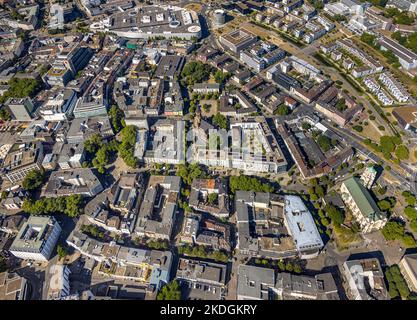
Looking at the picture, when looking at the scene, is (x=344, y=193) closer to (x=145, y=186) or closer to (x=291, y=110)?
(x=291, y=110)

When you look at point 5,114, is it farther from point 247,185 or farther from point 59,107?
point 247,185

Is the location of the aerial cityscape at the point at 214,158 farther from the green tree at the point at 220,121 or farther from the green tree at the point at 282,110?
the green tree at the point at 220,121

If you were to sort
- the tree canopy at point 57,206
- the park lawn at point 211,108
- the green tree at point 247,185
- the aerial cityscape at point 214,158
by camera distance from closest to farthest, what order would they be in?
1. the aerial cityscape at point 214,158
2. the tree canopy at point 57,206
3. the green tree at point 247,185
4. the park lawn at point 211,108

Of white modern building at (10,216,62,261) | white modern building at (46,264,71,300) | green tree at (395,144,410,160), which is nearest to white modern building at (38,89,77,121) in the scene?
white modern building at (10,216,62,261)

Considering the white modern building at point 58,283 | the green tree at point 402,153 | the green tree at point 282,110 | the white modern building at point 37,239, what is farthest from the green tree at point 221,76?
the white modern building at point 58,283

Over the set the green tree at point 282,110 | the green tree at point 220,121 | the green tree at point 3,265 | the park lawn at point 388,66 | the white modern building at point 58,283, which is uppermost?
the park lawn at point 388,66

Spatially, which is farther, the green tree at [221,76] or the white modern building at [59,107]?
the green tree at [221,76]

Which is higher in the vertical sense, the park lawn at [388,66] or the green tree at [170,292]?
the park lawn at [388,66]
